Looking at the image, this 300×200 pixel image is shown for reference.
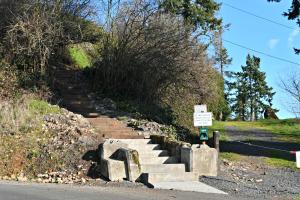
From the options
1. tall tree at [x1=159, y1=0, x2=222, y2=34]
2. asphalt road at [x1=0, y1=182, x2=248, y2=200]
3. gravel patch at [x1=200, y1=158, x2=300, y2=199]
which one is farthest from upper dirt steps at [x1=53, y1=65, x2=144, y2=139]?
tall tree at [x1=159, y1=0, x2=222, y2=34]

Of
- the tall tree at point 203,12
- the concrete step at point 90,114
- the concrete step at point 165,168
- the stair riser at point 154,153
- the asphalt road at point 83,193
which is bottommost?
the asphalt road at point 83,193

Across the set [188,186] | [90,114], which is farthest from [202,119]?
[90,114]

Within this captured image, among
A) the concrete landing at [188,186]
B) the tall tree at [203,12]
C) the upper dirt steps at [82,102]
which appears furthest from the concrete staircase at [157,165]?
the tall tree at [203,12]

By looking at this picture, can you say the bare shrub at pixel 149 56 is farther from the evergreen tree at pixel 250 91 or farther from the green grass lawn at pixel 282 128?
the evergreen tree at pixel 250 91

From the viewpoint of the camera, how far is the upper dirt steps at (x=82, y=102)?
58.0ft

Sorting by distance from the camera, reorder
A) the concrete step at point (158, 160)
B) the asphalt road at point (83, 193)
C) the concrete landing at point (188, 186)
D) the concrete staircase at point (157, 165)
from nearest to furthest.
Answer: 1. the asphalt road at point (83, 193)
2. the concrete landing at point (188, 186)
3. the concrete staircase at point (157, 165)
4. the concrete step at point (158, 160)

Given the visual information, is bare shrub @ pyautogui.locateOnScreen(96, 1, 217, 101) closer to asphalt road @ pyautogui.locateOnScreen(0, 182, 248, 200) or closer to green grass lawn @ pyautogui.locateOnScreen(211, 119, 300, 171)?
green grass lawn @ pyautogui.locateOnScreen(211, 119, 300, 171)

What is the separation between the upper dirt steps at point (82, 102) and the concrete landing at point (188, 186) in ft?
13.2

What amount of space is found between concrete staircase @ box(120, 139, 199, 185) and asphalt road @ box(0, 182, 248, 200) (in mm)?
1032

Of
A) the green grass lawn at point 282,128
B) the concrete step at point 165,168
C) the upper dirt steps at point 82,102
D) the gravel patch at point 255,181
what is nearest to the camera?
the gravel patch at point 255,181

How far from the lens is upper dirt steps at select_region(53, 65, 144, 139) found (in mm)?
17672

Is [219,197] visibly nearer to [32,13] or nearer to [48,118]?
[48,118]

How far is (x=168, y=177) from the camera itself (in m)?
13.9

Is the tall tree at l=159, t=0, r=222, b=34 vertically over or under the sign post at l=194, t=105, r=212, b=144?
over
